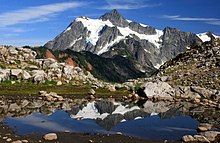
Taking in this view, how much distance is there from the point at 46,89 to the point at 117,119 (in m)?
47.0

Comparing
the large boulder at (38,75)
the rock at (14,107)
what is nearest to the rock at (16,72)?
the large boulder at (38,75)

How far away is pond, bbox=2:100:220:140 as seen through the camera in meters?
49.8

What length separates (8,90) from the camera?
97.9 m

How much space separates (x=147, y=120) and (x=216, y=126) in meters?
13.3

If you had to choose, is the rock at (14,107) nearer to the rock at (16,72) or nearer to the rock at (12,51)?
the rock at (16,72)

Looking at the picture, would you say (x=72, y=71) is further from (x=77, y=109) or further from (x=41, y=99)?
(x=77, y=109)

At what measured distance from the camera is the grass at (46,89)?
316 feet

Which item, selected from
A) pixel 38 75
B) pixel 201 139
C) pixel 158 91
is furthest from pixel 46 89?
pixel 201 139

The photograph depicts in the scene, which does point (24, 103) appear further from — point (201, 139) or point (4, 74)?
point (201, 139)

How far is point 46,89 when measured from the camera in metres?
104

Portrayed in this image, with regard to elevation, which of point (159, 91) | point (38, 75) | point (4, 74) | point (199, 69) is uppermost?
point (199, 69)

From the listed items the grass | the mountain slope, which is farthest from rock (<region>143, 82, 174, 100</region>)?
the mountain slope

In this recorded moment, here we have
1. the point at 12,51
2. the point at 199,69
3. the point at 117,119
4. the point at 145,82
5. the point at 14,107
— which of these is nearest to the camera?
the point at 117,119

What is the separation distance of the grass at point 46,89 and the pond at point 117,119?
18.7 metres
